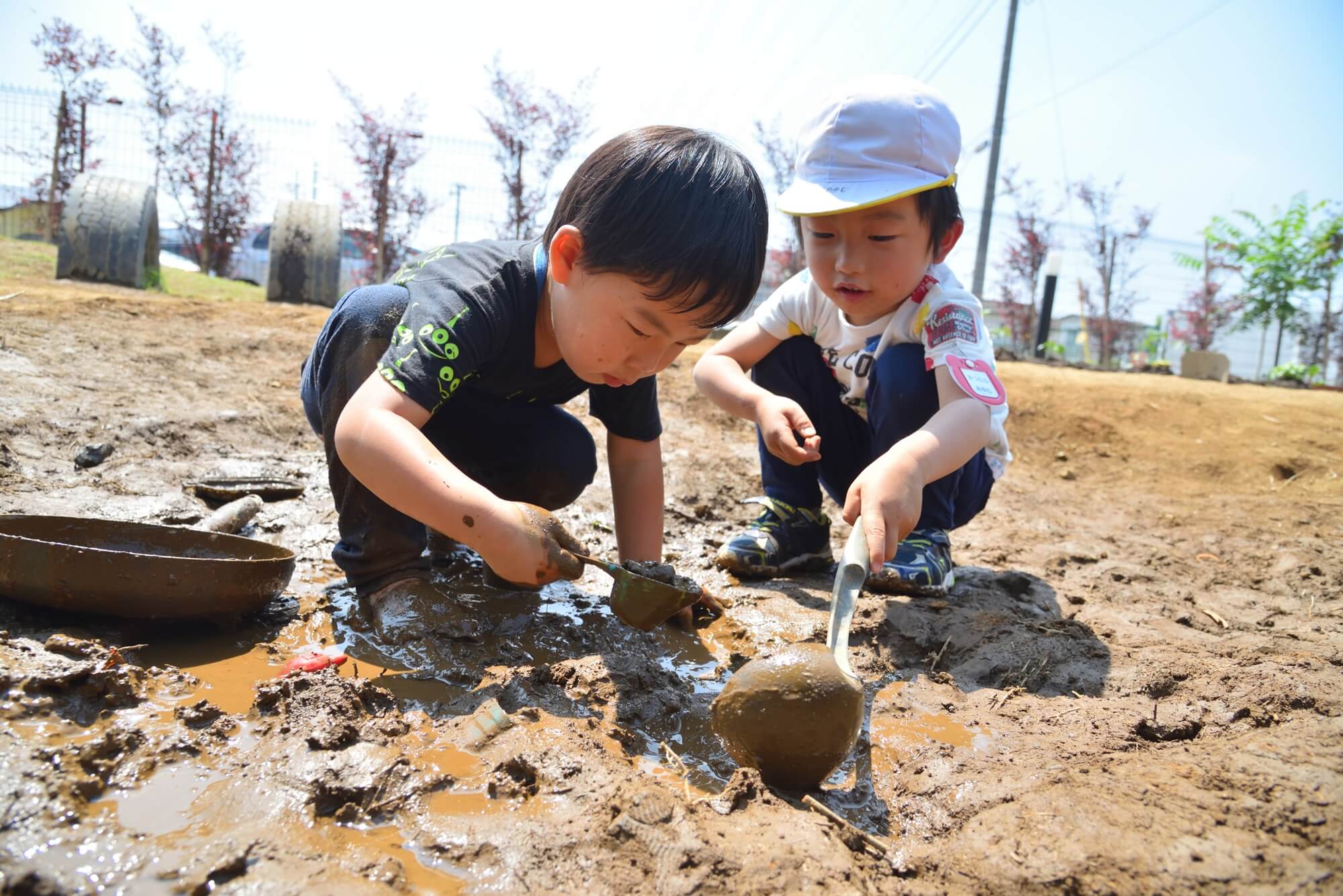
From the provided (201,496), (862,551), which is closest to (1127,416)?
(862,551)

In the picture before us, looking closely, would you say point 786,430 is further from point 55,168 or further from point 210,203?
point 55,168

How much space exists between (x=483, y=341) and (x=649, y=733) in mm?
959

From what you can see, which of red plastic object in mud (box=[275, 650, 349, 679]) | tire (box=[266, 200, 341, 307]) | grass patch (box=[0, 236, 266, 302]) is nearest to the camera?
red plastic object in mud (box=[275, 650, 349, 679])

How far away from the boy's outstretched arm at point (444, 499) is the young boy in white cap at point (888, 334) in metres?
0.84

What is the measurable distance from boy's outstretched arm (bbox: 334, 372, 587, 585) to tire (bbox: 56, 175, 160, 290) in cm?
655

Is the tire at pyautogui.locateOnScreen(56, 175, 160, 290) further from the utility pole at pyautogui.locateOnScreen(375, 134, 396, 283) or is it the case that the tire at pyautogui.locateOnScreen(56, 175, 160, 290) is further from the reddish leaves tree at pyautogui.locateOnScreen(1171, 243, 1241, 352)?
the reddish leaves tree at pyautogui.locateOnScreen(1171, 243, 1241, 352)

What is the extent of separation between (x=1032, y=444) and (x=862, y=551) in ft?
15.1

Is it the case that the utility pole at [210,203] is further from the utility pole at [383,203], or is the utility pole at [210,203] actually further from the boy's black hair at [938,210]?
the boy's black hair at [938,210]

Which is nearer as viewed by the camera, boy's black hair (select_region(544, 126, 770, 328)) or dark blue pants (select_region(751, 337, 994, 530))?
boy's black hair (select_region(544, 126, 770, 328))

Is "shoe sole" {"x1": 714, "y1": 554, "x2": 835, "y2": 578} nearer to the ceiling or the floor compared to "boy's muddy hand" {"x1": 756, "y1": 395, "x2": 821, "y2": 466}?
nearer to the floor

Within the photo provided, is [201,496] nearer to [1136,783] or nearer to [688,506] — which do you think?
[688,506]

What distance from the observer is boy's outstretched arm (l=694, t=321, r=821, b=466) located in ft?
7.98

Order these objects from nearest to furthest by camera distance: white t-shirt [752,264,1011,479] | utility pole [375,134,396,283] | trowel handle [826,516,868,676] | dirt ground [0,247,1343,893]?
dirt ground [0,247,1343,893]
trowel handle [826,516,868,676]
white t-shirt [752,264,1011,479]
utility pole [375,134,396,283]

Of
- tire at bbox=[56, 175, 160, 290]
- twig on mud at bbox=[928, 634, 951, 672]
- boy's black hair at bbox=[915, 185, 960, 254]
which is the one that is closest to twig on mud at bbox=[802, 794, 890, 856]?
twig on mud at bbox=[928, 634, 951, 672]
